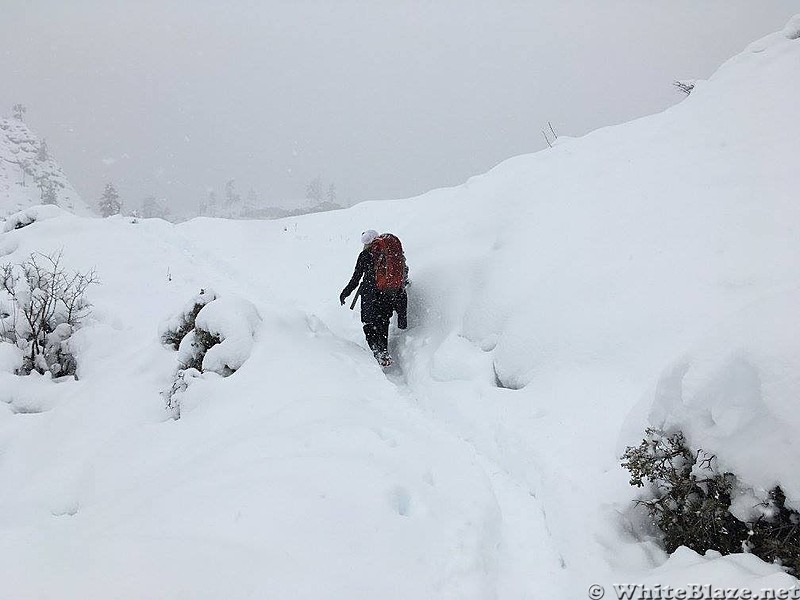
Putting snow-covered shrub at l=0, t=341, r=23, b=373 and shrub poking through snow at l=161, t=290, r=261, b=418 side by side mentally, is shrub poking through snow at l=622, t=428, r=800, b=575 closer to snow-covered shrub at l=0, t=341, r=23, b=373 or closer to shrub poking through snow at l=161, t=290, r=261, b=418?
shrub poking through snow at l=161, t=290, r=261, b=418

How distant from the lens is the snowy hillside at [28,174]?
75688 mm

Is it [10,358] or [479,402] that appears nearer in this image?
[479,402]

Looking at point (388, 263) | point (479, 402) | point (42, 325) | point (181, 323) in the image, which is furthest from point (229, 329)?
point (42, 325)

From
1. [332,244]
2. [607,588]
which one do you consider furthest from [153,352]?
[332,244]

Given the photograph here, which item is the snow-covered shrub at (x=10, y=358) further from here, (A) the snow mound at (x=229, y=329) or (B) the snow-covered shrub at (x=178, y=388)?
(A) the snow mound at (x=229, y=329)

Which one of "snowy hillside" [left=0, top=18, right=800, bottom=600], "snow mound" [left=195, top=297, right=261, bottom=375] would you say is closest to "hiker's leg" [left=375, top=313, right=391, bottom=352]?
"snowy hillside" [left=0, top=18, right=800, bottom=600]

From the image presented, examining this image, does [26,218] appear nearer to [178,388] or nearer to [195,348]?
[195,348]

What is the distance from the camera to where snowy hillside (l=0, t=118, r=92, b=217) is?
7569cm

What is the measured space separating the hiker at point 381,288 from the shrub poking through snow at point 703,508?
18.3ft

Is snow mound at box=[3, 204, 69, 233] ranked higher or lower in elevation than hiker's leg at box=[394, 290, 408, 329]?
lower

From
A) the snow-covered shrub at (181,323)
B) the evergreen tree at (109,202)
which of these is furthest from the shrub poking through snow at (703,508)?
the evergreen tree at (109,202)

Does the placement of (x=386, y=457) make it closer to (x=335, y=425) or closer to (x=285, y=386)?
(x=335, y=425)

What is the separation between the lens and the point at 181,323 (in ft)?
26.2

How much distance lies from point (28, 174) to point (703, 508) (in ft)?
341
